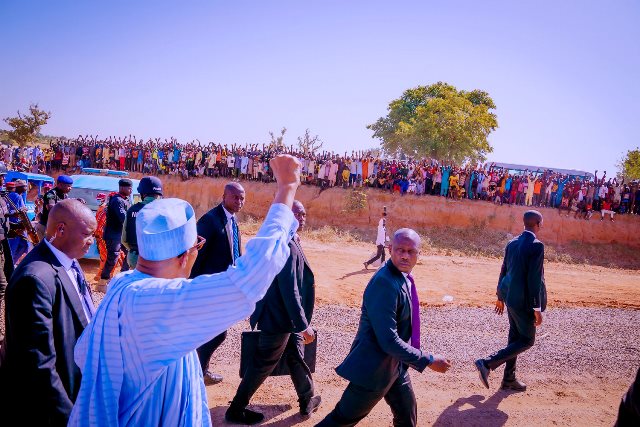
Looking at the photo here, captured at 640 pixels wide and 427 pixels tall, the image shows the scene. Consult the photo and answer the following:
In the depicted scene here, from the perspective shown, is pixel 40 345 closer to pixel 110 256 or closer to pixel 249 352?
pixel 249 352

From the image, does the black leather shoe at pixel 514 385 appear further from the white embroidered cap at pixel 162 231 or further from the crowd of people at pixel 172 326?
the white embroidered cap at pixel 162 231

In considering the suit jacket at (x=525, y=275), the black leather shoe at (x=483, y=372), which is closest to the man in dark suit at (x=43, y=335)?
the black leather shoe at (x=483, y=372)

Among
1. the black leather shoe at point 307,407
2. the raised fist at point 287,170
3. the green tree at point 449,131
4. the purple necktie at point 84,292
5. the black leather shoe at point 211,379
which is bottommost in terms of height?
the black leather shoe at point 211,379

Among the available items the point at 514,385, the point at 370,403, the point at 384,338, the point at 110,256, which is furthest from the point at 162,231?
the point at 110,256

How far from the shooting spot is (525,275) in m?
4.76

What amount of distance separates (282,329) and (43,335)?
1.97m

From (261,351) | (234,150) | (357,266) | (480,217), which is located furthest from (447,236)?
(261,351)

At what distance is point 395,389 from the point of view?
120 inches

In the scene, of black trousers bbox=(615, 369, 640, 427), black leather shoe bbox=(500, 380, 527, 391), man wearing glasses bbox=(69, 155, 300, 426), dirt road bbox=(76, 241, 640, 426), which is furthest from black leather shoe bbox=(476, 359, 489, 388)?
man wearing glasses bbox=(69, 155, 300, 426)

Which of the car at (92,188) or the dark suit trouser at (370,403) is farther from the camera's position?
the car at (92,188)

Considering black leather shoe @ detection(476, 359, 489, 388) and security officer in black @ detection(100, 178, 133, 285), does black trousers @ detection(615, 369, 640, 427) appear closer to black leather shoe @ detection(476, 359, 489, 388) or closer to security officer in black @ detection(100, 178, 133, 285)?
black leather shoe @ detection(476, 359, 489, 388)

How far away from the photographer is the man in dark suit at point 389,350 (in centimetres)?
282

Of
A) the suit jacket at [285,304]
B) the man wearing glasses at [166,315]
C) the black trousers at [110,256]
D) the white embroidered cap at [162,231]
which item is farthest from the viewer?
the black trousers at [110,256]

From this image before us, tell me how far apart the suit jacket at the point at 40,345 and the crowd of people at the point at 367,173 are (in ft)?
53.5
